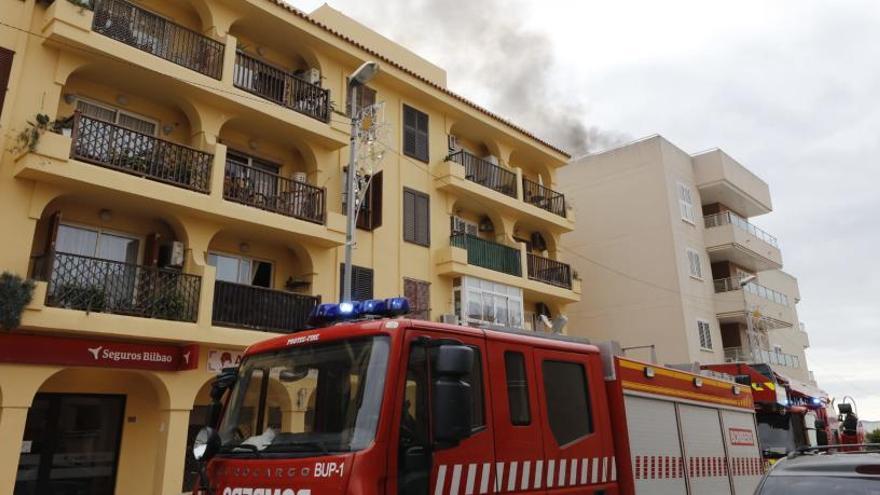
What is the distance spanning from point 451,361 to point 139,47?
1271 centimetres

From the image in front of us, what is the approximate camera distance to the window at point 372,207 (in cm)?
1805

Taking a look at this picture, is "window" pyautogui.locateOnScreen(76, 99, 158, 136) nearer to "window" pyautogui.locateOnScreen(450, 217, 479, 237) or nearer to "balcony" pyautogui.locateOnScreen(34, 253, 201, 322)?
"balcony" pyautogui.locateOnScreen(34, 253, 201, 322)

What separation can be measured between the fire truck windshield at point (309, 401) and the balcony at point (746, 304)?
27603mm

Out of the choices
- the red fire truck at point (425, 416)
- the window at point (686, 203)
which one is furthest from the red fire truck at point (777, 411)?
the window at point (686, 203)

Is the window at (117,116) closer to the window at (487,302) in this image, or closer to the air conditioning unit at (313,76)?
the air conditioning unit at (313,76)

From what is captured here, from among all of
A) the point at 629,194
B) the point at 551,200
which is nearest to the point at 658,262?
the point at 629,194

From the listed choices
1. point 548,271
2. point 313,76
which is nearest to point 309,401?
point 313,76

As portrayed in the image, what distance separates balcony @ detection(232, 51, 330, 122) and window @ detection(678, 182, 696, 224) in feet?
61.6

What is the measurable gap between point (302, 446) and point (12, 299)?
9.12 metres

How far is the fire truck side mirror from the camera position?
4.38 m

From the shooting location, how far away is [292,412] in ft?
16.2

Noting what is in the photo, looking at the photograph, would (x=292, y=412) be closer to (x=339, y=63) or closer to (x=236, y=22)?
(x=236, y=22)

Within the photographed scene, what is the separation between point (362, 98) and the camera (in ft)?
63.3

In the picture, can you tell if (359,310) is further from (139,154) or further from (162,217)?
(162,217)
